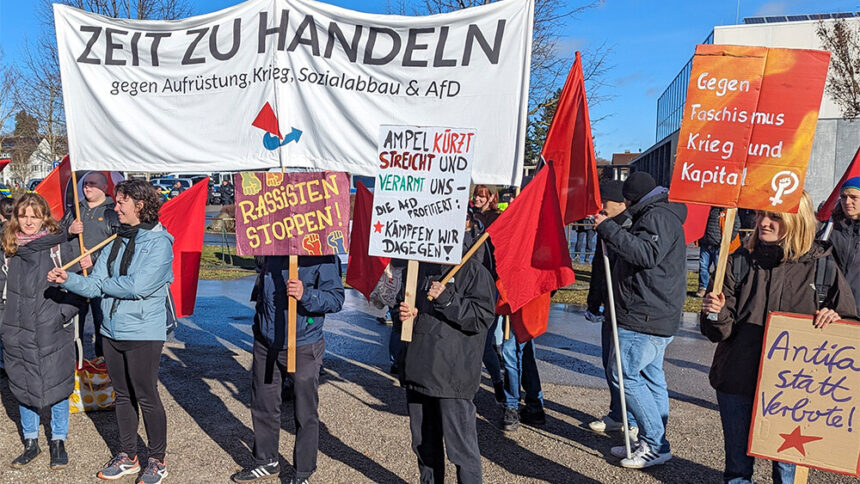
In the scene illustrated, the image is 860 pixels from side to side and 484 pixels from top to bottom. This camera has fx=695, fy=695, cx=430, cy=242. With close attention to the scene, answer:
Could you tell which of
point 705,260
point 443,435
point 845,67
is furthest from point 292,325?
point 845,67

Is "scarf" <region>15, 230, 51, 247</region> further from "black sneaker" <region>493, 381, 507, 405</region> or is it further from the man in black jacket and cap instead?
"black sneaker" <region>493, 381, 507, 405</region>

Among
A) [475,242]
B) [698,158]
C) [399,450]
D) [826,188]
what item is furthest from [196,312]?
[826,188]

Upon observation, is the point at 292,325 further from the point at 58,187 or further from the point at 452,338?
the point at 58,187

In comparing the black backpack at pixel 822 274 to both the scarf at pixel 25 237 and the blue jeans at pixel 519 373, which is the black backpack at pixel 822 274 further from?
the scarf at pixel 25 237

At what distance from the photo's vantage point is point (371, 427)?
18.8 ft

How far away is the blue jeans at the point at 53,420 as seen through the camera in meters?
4.87

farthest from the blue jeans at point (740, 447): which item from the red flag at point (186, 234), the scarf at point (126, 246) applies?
the red flag at point (186, 234)

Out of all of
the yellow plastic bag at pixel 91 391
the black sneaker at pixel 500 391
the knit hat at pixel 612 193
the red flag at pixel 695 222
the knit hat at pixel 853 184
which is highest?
the knit hat at pixel 853 184

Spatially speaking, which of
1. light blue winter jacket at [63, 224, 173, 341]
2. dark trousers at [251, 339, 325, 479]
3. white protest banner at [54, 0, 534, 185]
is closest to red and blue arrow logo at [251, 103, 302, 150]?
white protest banner at [54, 0, 534, 185]

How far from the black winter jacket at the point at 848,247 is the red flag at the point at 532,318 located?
2.11 metres

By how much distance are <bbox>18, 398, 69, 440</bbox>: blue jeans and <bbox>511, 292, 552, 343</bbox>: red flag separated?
334 cm

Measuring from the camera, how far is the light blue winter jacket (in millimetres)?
4449

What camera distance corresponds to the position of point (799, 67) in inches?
147

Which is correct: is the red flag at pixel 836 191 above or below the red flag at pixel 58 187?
above
